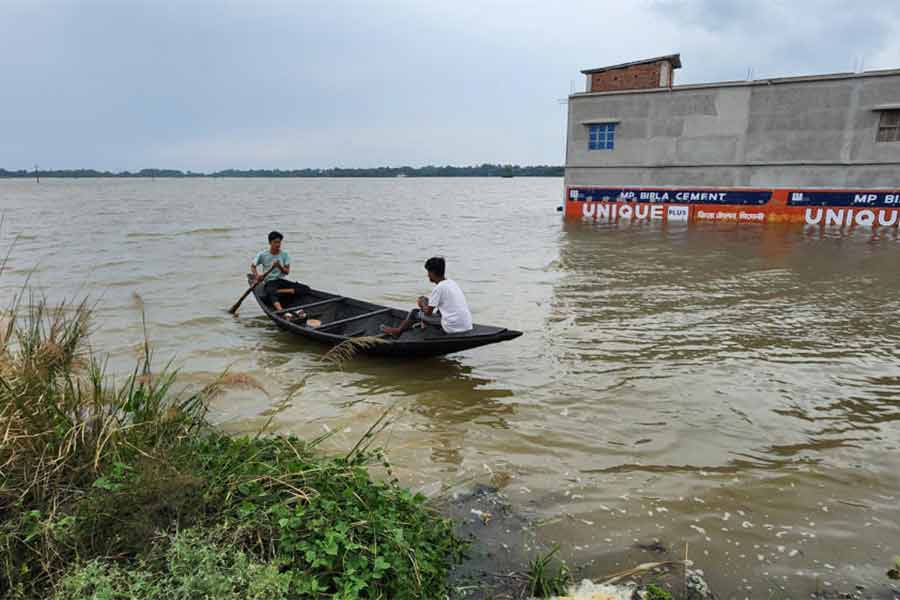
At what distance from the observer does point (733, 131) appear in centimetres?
2542

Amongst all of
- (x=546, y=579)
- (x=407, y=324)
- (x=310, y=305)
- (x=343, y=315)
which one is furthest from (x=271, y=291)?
(x=546, y=579)

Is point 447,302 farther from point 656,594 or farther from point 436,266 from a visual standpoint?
point 656,594

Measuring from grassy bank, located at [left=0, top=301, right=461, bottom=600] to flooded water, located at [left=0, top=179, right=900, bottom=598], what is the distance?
4.63 feet

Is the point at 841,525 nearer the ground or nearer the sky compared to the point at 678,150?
nearer the ground

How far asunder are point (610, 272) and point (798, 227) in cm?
1441

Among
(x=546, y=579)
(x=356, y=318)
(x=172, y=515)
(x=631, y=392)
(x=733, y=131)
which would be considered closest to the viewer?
(x=172, y=515)

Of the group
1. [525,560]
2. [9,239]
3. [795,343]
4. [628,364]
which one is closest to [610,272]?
[795,343]

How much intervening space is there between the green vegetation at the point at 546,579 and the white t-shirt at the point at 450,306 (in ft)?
12.7

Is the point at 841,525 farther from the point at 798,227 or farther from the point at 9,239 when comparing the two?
the point at 9,239

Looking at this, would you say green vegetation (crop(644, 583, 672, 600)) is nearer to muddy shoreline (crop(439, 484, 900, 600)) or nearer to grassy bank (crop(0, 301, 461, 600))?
muddy shoreline (crop(439, 484, 900, 600))

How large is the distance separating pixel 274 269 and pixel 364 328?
275cm

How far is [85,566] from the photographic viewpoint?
8.77 ft

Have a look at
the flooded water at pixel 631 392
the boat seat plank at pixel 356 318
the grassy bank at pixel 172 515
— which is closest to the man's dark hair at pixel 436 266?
the flooded water at pixel 631 392

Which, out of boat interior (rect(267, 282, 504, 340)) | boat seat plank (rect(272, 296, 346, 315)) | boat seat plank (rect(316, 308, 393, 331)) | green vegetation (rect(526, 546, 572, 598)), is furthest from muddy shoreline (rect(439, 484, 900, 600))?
boat seat plank (rect(272, 296, 346, 315))
